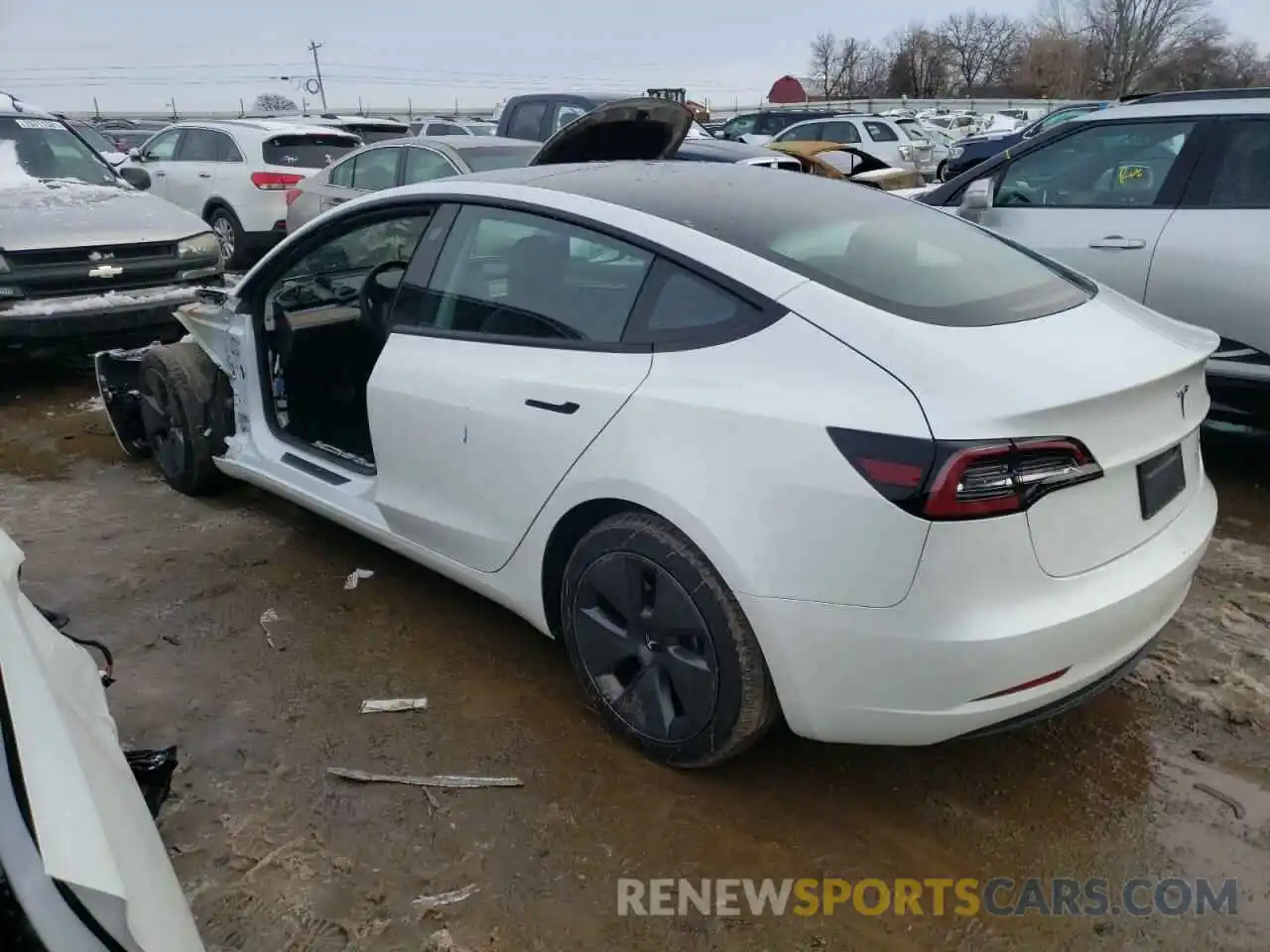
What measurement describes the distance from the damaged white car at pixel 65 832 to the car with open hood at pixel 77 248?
5.06 m

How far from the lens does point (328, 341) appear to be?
4.34 meters

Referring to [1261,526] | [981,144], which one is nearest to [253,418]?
[1261,526]

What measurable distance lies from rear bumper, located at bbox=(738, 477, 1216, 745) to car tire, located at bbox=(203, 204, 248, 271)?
34.0 feet

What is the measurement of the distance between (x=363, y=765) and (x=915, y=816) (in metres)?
1.48

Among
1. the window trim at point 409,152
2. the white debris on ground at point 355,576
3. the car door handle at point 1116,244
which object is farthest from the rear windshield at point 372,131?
the white debris on ground at point 355,576

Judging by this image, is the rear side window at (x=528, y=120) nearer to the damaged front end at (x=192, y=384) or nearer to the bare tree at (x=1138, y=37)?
the damaged front end at (x=192, y=384)

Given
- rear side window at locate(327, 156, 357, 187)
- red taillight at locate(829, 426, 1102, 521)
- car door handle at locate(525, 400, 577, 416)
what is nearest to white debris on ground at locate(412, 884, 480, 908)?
car door handle at locate(525, 400, 577, 416)

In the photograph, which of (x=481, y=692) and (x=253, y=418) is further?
(x=253, y=418)

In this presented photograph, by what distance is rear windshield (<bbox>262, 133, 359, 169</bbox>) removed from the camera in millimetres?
11016

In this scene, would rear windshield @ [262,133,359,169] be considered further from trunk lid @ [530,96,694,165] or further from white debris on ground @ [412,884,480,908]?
white debris on ground @ [412,884,480,908]

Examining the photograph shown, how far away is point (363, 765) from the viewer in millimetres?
2764

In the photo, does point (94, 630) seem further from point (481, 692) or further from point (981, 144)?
point (981, 144)

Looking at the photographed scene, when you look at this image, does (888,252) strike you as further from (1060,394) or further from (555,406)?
(555,406)

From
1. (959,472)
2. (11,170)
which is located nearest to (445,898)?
(959,472)
